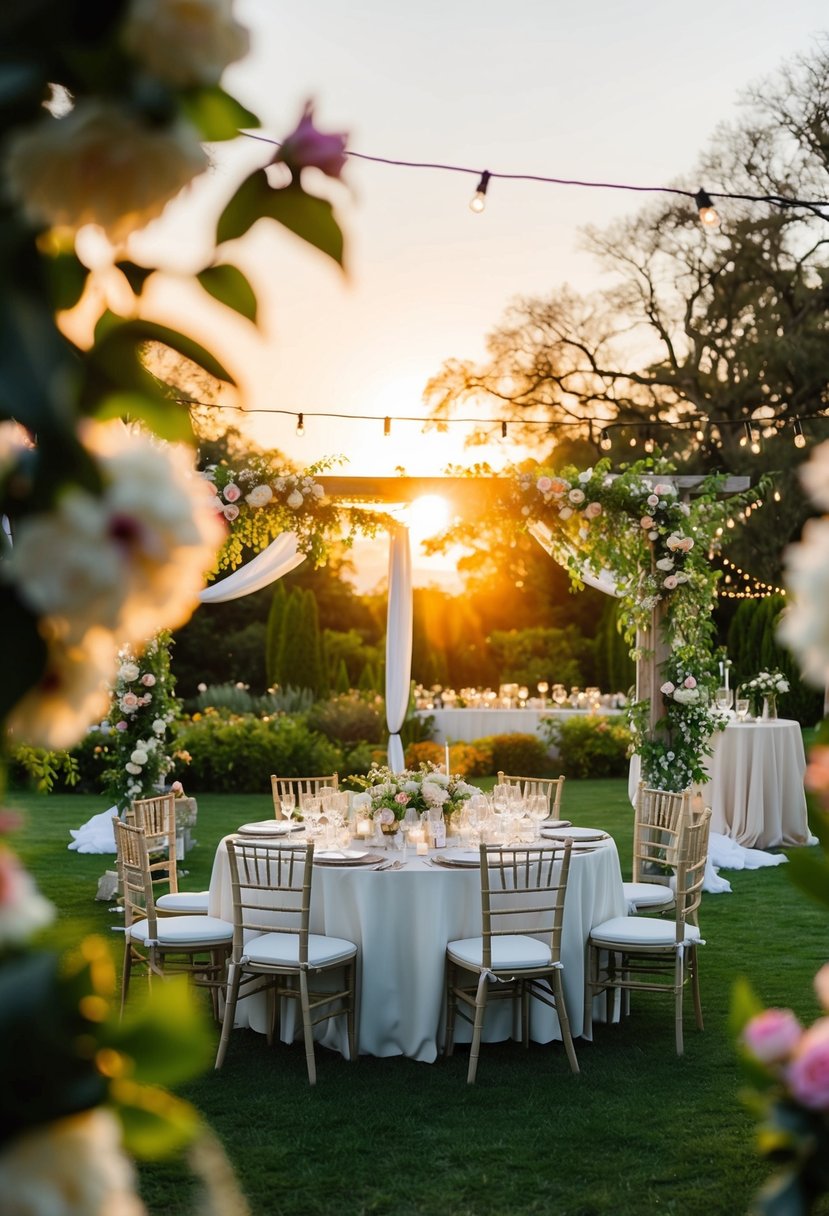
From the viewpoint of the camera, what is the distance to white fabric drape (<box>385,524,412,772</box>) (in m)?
8.91

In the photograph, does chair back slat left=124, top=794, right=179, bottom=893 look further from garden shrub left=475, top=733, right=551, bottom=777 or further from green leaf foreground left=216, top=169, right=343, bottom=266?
garden shrub left=475, top=733, right=551, bottom=777

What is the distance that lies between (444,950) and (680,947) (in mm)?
1041

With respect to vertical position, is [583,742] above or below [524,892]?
above

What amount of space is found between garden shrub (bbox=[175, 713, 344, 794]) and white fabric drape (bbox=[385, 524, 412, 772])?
4.43m

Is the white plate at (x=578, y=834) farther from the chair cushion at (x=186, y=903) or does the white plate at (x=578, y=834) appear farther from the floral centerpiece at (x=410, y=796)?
the chair cushion at (x=186, y=903)

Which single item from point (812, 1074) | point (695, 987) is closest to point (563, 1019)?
point (695, 987)

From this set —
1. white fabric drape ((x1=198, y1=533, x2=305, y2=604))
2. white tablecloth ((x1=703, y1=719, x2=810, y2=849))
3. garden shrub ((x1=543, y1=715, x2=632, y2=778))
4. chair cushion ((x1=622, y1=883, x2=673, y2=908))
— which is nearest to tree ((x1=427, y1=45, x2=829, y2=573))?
garden shrub ((x1=543, y1=715, x2=632, y2=778))

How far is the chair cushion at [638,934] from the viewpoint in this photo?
5.22 meters

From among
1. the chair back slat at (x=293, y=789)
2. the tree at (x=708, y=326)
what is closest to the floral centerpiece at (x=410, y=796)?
the chair back slat at (x=293, y=789)

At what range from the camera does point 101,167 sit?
2.32 ft

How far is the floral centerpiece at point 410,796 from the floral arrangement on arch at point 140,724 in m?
2.59

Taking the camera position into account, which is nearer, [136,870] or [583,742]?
[136,870]

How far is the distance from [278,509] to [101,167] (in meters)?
7.59

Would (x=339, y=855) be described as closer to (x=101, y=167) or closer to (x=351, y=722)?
(x=101, y=167)
